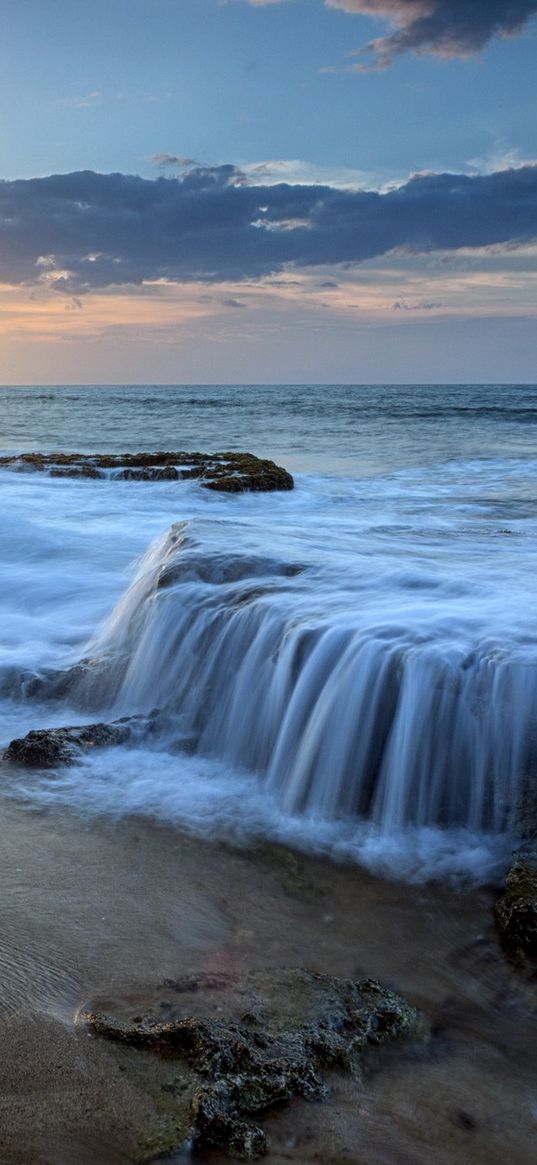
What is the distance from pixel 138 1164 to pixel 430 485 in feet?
50.6

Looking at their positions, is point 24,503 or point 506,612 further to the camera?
point 24,503

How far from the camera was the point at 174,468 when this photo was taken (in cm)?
1786

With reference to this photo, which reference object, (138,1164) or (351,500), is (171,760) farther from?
(351,500)

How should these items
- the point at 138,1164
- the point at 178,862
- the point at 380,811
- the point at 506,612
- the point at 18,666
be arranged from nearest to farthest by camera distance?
the point at 138,1164
the point at 178,862
the point at 380,811
the point at 506,612
the point at 18,666

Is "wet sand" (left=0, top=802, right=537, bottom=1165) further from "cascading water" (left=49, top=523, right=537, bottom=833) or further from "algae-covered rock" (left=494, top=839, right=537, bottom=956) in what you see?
"cascading water" (left=49, top=523, right=537, bottom=833)

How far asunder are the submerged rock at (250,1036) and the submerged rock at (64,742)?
2287 mm

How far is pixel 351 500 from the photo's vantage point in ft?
48.7

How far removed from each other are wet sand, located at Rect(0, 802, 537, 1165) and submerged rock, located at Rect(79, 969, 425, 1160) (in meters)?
0.07

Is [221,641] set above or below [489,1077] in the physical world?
above

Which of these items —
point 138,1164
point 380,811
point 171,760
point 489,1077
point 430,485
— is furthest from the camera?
point 430,485

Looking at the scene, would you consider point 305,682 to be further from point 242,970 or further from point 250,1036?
point 250,1036

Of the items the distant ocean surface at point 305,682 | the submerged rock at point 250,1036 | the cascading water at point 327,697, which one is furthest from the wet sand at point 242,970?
the cascading water at point 327,697

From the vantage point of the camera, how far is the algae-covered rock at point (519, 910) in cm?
352

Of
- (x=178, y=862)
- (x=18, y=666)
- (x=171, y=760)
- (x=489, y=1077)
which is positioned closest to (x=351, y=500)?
(x=18, y=666)
